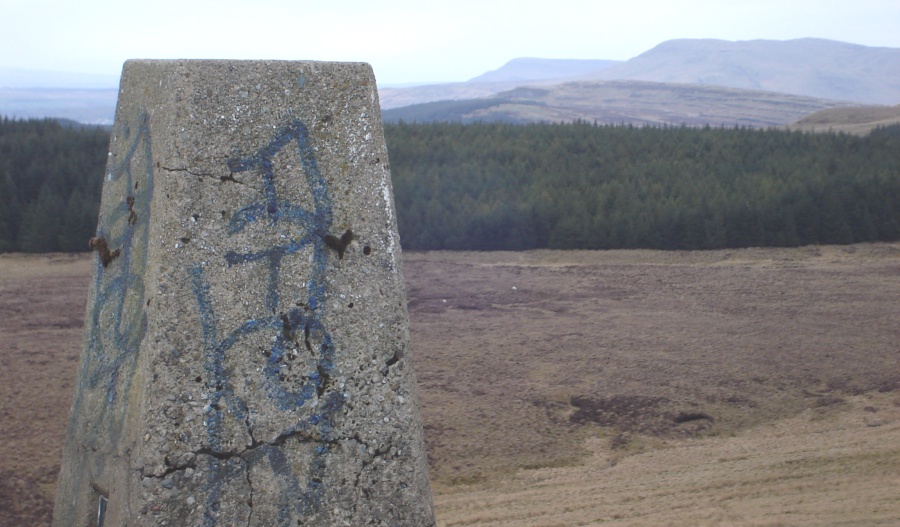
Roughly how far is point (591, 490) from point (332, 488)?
402cm

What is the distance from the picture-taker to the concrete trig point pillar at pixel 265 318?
7.68 ft

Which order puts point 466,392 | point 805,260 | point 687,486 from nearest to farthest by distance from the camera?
point 687,486
point 466,392
point 805,260

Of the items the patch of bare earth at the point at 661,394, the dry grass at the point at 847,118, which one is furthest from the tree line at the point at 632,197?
the dry grass at the point at 847,118

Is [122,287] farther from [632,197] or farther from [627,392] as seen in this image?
[632,197]

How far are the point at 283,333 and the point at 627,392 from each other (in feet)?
21.8

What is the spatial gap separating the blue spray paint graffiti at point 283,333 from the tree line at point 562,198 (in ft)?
49.2

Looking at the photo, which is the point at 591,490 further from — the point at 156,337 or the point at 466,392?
the point at 156,337

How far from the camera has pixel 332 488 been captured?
8.04ft

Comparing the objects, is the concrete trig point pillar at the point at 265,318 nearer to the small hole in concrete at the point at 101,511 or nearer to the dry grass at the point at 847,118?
the small hole in concrete at the point at 101,511

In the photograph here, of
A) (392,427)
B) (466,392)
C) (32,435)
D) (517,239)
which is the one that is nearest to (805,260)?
(517,239)

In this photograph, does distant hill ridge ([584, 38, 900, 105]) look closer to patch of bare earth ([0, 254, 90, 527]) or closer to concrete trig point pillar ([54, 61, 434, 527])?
patch of bare earth ([0, 254, 90, 527])

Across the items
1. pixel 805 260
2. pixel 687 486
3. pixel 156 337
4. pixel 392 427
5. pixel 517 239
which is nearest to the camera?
pixel 156 337

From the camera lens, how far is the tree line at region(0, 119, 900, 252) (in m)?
17.5

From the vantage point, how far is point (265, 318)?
241 cm
